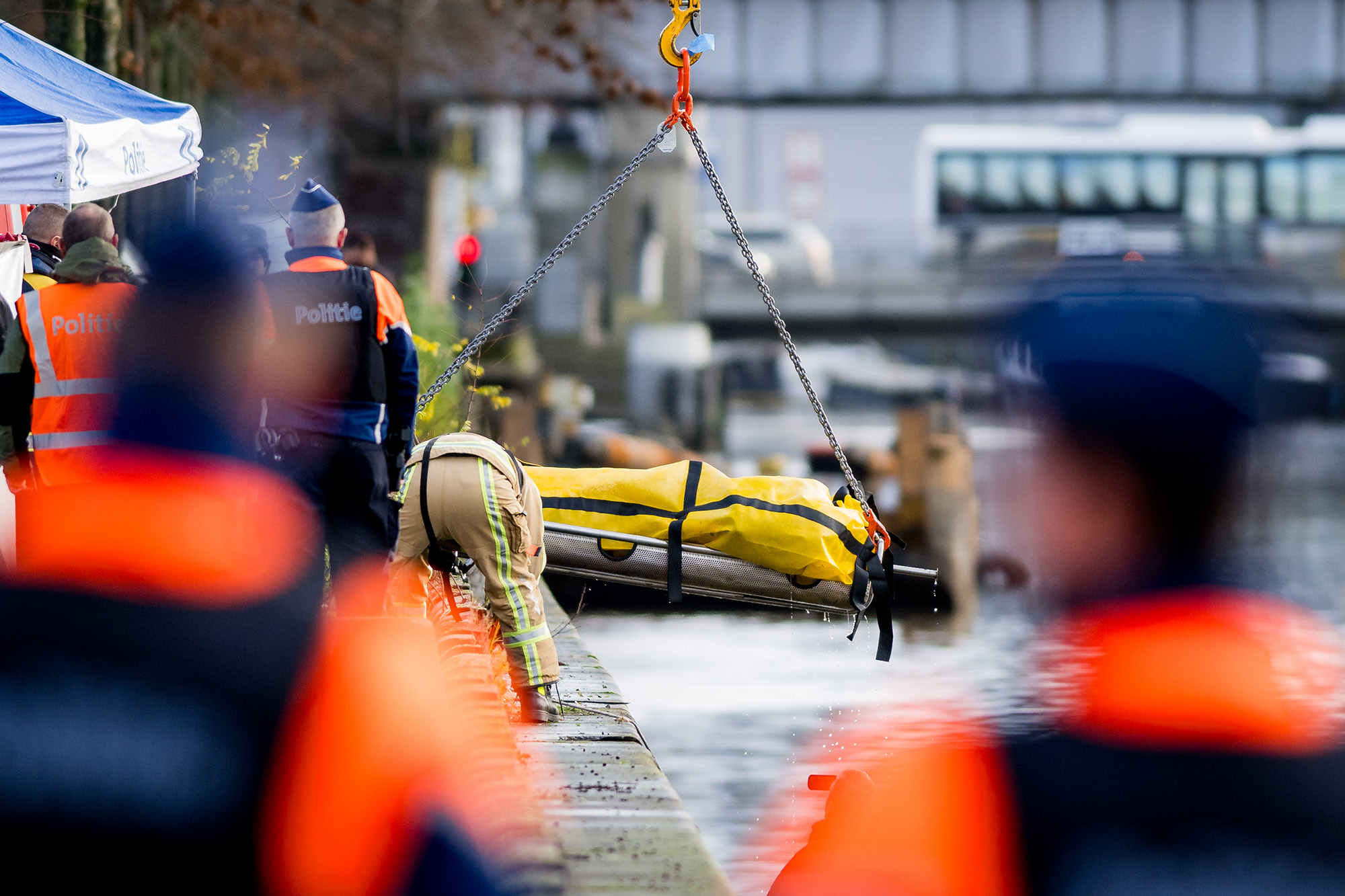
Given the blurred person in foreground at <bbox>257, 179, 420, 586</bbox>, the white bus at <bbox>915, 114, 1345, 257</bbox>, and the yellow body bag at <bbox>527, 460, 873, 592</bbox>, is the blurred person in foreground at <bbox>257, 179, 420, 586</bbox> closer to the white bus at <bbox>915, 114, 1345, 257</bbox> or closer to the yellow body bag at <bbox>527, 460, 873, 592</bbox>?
the yellow body bag at <bbox>527, 460, 873, 592</bbox>

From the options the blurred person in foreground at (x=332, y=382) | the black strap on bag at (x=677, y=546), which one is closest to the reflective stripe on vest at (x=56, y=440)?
the blurred person in foreground at (x=332, y=382)

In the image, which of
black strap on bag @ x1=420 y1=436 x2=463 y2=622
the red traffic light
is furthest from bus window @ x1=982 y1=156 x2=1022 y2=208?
black strap on bag @ x1=420 y1=436 x2=463 y2=622

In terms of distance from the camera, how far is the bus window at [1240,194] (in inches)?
1592

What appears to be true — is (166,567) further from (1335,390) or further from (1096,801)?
(1335,390)

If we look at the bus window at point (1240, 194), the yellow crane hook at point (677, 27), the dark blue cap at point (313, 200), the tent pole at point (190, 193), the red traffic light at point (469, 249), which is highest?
the bus window at point (1240, 194)

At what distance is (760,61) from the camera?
101 ft

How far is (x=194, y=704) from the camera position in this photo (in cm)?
224

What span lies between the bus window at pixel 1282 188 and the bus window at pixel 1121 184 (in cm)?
300

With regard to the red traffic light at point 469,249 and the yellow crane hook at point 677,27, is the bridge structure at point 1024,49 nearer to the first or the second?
the red traffic light at point 469,249

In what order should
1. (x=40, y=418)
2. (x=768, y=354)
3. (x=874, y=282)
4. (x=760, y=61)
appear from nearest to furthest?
(x=40, y=418), (x=760, y=61), (x=874, y=282), (x=768, y=354)

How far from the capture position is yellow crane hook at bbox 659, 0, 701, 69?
5934mm

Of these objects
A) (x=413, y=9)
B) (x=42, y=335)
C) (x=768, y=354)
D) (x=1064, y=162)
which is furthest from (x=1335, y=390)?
(x=42, y=335)

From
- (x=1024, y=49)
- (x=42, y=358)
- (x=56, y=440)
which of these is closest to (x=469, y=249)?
(x=42, y=358)

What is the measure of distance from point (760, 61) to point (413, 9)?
1245 cm
